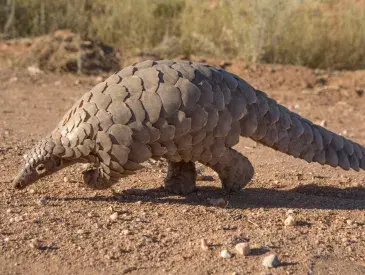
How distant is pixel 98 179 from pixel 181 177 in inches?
25.0

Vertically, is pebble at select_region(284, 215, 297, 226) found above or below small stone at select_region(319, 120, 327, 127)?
above

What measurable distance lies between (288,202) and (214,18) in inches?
339

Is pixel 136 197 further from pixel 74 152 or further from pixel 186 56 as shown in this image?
pixel 186 56

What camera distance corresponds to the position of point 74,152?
411 centimetres

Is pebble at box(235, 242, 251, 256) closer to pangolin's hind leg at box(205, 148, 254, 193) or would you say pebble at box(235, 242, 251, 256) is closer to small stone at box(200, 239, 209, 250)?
small stone at box(200, 239, 209, 250)

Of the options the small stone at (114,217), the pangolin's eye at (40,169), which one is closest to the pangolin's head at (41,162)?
the pangolin's eye at (40,169)

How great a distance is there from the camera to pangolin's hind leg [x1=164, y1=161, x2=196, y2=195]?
4602 mm

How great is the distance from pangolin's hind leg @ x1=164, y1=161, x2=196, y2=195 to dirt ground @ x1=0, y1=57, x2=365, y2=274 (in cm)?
7

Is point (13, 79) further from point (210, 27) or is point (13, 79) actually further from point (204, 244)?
point (204, 244)

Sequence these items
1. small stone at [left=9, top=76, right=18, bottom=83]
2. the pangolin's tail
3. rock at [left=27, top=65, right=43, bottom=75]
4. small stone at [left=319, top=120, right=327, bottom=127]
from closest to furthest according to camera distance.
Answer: the pangolin's tail < small stone at [left=319, top=120, right=327, bottom=127] < small stone at [left=9, top=76, right=18, bottom=83] < rock at [left=27, top=65, right=43, bottom=75]

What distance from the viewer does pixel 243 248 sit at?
3549 millimetres

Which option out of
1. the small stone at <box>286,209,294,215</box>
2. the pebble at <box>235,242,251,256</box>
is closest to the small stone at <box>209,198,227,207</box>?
the small stone at <box>286,209,294,215</box>

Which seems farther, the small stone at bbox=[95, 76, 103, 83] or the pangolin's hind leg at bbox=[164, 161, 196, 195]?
the small stone at bbox=[95, 76, 103, 83]

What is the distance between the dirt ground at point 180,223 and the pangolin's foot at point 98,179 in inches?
5.2
